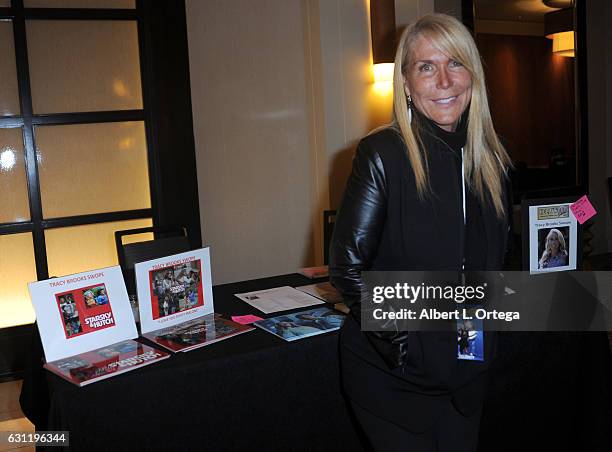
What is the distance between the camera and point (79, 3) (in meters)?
3.61

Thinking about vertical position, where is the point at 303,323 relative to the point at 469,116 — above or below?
below

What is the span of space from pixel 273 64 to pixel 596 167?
2.67 metres

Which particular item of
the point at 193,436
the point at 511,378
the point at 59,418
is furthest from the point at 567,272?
the point at 59,418

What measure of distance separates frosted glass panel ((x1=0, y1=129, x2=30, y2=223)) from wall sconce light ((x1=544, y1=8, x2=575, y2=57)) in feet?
11.8

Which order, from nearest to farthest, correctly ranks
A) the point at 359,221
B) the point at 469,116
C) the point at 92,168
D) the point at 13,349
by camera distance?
the point at 359,221 < the point at 469,116 < the point at 13,349 < the point at 92,168

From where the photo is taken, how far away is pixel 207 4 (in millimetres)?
4109

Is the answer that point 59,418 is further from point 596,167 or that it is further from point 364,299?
point 596,167

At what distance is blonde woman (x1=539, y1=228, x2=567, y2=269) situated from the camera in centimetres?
224

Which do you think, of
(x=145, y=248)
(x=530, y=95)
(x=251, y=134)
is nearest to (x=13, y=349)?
(x=145, y=248)

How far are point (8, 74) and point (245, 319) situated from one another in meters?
2.38

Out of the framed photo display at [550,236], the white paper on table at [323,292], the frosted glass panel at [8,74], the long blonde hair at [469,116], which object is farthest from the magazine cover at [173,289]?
the frosted glass panel at [8,74]

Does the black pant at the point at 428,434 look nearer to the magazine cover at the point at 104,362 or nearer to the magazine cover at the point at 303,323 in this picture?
the magazine cover at the point at 303,323

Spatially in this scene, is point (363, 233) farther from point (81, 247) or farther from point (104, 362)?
point (81, 247)

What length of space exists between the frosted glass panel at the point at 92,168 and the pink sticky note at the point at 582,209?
2543mm
